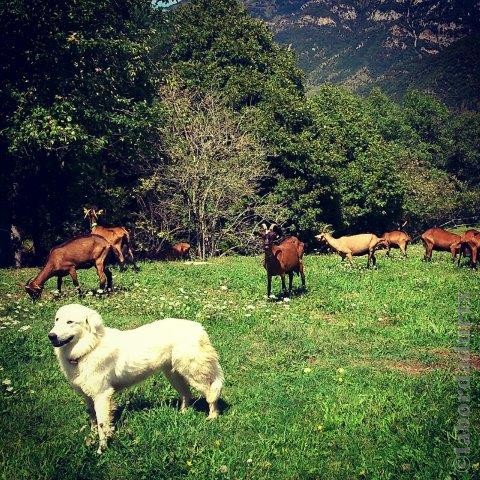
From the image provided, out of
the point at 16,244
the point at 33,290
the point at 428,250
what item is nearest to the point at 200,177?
the point at 16,244

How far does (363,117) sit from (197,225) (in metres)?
23.5

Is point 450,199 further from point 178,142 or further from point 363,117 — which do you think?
point 178,142

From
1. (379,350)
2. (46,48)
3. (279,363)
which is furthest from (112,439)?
(46,48)

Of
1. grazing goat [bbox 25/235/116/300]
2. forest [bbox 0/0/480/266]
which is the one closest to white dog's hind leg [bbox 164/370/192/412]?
grazing goat [bbox 25/235/116/300]

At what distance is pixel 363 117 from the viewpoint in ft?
145

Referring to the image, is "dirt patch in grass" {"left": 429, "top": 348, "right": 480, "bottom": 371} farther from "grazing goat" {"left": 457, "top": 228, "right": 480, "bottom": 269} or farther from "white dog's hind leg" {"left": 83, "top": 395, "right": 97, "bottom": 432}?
"grazing goat" {"left": 457, "top": 228, "right": 480, "bottom": 269}

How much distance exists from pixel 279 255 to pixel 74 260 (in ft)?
20.6

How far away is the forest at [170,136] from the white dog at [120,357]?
14013 millimetres

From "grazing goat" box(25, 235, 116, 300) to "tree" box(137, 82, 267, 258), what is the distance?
38.1 ft

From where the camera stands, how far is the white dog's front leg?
6.13m

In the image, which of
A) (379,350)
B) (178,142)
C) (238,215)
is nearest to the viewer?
(379,350)

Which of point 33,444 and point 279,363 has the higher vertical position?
point 33,444

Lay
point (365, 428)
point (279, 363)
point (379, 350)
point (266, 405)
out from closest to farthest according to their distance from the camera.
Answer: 1. point (365, 428)
2. point (266, 405)
3. point (279, 363)
4. point (379, 350)

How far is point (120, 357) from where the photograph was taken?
21.4 ft
